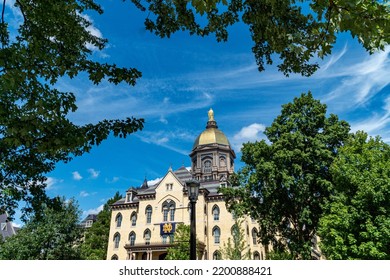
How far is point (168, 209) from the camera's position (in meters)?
41.7

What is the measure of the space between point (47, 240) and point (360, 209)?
Answer: 83.1 ft

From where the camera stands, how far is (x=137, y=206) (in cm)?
4478

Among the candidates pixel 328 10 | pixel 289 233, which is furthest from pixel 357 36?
pixel 289 233

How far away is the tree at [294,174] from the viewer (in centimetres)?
1942

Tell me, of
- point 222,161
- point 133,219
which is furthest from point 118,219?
point 222,161

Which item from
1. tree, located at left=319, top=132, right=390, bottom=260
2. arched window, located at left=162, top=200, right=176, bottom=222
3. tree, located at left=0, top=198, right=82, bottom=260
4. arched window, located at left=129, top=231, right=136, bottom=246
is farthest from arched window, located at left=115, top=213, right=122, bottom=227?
tree, located at left=319, top=132, right=390, bottom=260

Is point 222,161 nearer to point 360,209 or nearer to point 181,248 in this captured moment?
point 181,248

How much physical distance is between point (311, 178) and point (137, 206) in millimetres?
31643

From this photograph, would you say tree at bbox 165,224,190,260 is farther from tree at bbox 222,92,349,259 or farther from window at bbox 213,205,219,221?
tree at bbox 222,92,349,259

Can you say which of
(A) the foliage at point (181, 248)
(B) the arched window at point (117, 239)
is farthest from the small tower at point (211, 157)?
(A) the foliage at point (181, 248)

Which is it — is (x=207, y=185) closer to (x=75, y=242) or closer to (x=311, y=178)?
(x=75, y=242)

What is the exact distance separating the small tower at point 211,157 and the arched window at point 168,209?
11.7m

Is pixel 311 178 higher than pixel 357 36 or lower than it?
higher
